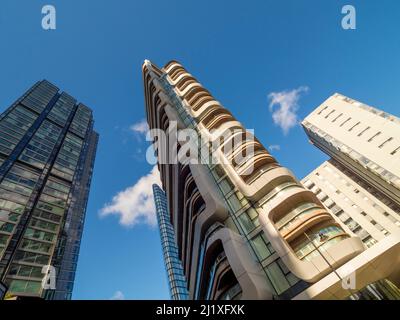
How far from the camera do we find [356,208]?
44.2 meters

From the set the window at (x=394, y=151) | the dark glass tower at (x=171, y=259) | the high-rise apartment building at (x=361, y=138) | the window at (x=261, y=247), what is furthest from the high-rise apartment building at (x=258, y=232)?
the dark glass tower at (x=171, y=259)

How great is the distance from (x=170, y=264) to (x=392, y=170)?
85158 millimetres

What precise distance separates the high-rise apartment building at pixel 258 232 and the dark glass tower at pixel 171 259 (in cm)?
7362

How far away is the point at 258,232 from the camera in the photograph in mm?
16375

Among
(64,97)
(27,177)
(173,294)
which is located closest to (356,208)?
(27,177)

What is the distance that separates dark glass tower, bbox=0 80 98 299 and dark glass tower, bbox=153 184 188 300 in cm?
4747

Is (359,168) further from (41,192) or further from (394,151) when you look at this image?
(41,192)

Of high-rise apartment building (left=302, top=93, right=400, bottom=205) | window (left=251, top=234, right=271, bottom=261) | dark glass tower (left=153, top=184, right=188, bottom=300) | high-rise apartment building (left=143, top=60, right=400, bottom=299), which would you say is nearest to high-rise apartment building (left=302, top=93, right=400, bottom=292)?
high-rise apartment building (left=302, top=93, right=400, bottom=205)

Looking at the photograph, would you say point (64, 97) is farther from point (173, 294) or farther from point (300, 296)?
point (300, 296)

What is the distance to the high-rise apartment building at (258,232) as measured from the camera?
1213cm

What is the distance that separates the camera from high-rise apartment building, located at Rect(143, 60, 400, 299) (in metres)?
12.1

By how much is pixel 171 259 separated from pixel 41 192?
69.0 metres

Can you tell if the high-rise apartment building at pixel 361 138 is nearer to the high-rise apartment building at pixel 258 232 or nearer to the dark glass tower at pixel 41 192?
the high-rise apartment building at pixel 258 232

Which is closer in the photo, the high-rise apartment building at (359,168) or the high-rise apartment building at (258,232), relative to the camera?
the high-rise apartment building at (258,232)
